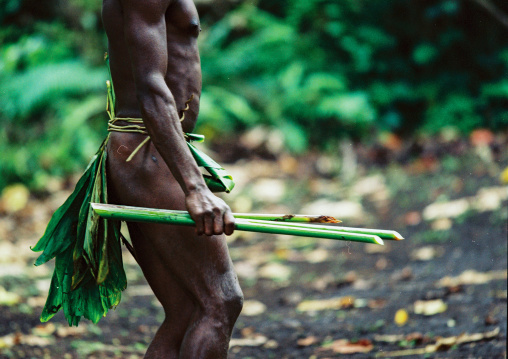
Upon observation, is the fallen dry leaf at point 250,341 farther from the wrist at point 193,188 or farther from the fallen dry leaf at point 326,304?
the wrist at point 193,188

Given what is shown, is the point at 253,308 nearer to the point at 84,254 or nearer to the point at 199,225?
the point at 84,254

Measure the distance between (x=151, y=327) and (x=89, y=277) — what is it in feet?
6.32

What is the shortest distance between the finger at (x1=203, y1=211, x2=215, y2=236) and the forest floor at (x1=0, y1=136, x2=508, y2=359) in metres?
1.80

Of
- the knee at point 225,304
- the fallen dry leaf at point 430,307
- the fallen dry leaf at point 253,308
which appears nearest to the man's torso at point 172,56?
the knee at point 225,304

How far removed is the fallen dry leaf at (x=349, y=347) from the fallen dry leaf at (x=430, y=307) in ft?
1.97

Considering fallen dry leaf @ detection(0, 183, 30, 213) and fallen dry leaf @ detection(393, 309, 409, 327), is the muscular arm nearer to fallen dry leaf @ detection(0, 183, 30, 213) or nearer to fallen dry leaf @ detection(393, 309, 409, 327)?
fallen dry leaf @ detection(393, 309, 409, 327)

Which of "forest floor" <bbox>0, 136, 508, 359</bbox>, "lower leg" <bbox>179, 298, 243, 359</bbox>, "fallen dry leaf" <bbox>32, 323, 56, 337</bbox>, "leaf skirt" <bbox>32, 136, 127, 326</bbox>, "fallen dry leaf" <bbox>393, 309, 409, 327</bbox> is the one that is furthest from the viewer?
"fallen dry leaf" <bbox>393, 309, 409, 327</bbox>

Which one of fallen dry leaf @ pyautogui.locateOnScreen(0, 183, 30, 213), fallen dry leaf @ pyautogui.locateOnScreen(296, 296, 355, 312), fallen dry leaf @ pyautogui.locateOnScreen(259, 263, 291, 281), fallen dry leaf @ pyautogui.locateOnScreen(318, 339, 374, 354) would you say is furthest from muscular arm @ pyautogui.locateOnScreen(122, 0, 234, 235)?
fallen dry leaf @ pyautogui.locateOnScreen(0, 183, 30, 213)

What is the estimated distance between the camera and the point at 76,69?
877cm

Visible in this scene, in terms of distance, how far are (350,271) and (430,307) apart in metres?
1.25

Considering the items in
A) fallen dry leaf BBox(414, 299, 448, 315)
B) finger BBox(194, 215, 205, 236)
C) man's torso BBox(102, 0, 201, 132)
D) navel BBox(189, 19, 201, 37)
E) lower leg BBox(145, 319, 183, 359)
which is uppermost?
navel BBox(189, 19, 201, 37)

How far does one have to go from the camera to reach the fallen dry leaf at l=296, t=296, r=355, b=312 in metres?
4.43

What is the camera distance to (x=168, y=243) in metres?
2.20

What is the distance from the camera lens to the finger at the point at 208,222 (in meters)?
1.98
